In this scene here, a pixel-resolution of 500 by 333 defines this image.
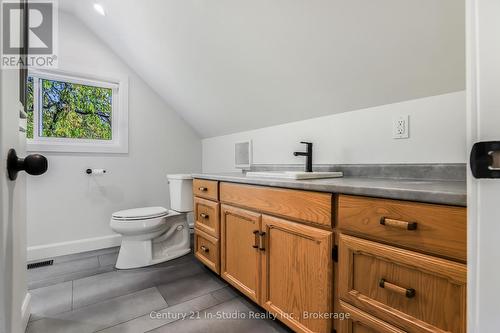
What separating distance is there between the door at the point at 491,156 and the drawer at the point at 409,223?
0.98 ft

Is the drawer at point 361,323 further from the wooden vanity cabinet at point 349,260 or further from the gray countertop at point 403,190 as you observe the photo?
the gray countertop at point 403,190

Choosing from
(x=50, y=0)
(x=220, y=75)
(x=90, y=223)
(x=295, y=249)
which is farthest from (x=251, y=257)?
(x=50, y=0)

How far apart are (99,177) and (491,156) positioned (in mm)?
2896

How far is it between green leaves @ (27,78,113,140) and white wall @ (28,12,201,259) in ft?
0.70

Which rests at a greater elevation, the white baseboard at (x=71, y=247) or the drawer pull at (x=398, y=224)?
the drawer pull at (x=398, y=224)

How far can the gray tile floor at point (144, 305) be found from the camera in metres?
1.37

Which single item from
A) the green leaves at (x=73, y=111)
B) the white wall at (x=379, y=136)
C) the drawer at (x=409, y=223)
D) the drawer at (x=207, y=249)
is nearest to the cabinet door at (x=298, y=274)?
the drawer at (x=409, y=223)

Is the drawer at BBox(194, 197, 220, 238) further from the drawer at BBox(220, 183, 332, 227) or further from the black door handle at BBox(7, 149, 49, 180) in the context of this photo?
the black door handle at BBox(7, 149, 49, 180)

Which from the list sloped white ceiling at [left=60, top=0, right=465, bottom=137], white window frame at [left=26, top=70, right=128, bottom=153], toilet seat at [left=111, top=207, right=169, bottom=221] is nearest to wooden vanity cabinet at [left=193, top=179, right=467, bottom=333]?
sloped white ceiling at [left=60, top=0, right=465, bottom=137]

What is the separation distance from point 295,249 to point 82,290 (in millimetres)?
1593

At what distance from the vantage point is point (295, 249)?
45.9 inches

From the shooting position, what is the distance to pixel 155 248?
2.27 metres

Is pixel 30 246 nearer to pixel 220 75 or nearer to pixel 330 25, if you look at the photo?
pixel 220 75

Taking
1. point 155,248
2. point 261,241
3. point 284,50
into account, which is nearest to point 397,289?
point 261,241
